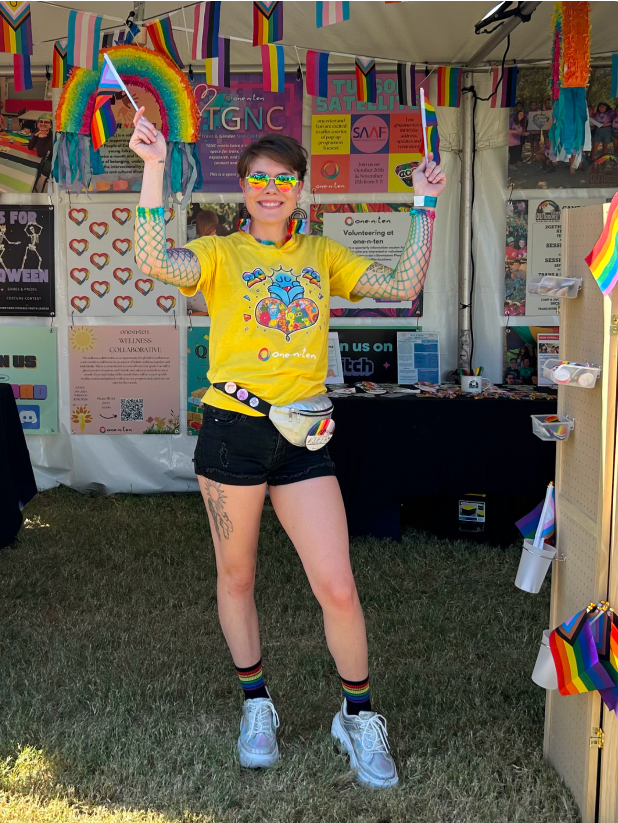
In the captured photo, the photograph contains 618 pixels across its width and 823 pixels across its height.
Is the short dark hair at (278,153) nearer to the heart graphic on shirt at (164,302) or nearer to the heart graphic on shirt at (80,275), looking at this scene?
the heart graphic on shirt at (164,302)

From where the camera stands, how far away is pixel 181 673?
278 cm

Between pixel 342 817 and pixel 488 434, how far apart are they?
8.24 feet

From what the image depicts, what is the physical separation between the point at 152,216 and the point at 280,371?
477 millimetres

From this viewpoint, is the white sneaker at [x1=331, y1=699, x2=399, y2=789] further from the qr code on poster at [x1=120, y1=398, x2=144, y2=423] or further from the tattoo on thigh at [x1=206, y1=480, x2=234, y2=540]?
the qr code on poster at [x1=120, y1=398, x2=144, y2=423]

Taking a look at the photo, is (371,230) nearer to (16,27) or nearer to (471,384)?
(471,384)

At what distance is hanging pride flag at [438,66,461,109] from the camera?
4512 millimetres

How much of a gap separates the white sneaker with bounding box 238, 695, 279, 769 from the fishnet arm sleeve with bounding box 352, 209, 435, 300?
3.81ft

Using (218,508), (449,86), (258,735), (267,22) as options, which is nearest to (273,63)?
(267,22)

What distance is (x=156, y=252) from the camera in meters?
1.95

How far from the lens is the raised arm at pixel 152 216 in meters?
1.89

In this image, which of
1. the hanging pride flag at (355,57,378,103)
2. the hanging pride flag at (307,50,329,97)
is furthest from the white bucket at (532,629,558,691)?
the hanging pride flag at (355,57,378,103)

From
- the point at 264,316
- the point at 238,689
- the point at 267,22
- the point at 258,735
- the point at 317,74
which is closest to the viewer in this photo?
the point at 264,316

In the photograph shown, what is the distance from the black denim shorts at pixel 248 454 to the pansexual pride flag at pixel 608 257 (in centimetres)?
81

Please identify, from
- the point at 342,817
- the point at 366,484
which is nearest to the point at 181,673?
the point at 342,817
